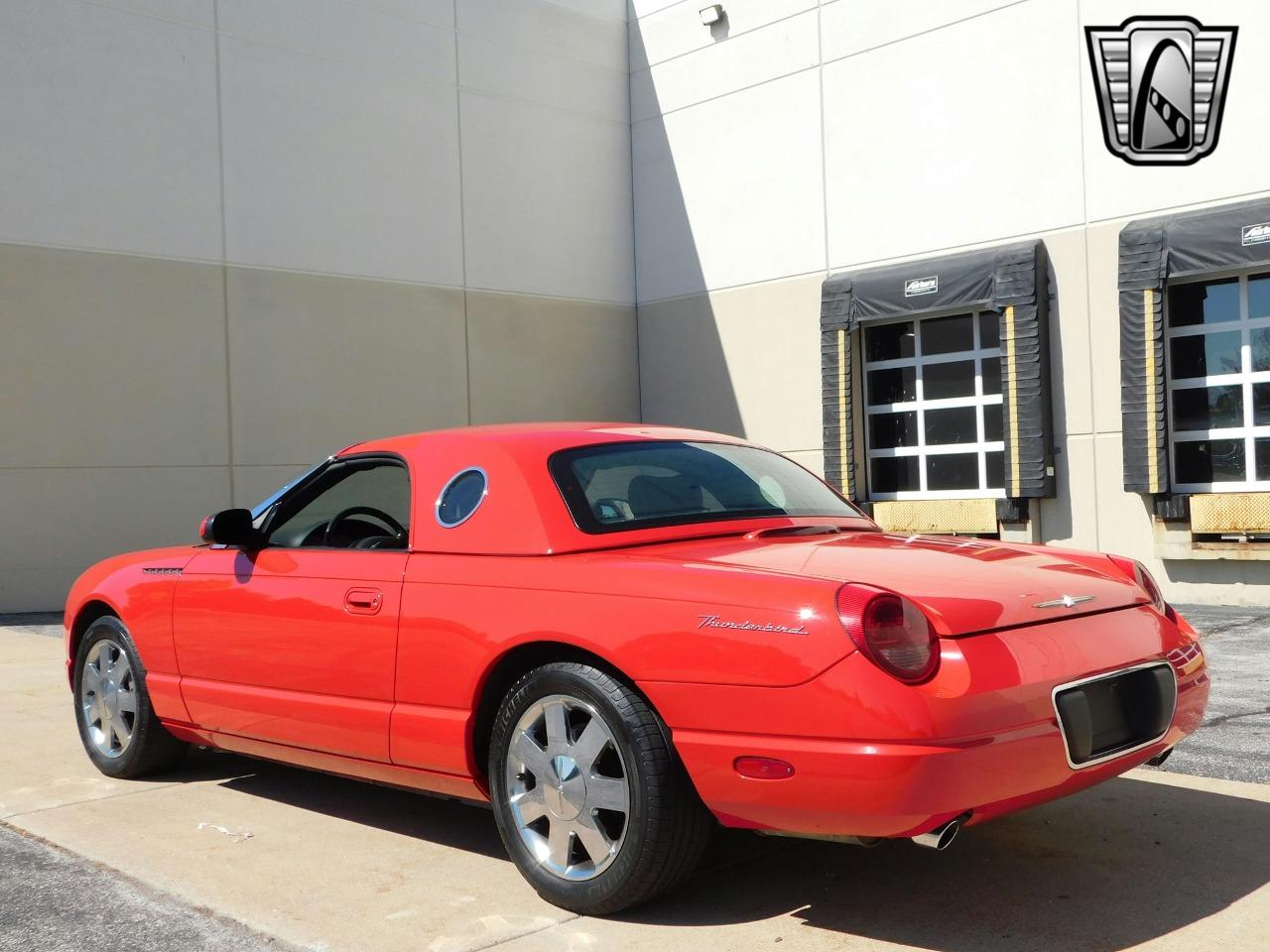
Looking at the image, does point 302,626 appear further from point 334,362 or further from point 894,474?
point 894,474

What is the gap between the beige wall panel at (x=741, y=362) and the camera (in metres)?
15.9

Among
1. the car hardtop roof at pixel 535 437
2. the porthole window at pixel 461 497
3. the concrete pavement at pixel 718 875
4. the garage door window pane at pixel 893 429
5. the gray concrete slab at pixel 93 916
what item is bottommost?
the concrete pavement at pixel 718 875

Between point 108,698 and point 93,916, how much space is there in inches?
79.6

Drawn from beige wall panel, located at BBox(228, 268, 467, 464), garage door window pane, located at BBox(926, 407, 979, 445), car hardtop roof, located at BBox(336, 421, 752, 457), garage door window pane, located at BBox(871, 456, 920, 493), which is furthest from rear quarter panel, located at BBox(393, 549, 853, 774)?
garage door window pane, located at BBox(871, 456, 920, 493)

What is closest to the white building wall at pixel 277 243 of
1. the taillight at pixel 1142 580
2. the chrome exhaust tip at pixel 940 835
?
the taillight at pixel 1142 580

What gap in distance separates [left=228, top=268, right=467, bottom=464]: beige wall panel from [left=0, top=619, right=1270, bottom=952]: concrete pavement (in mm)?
9462

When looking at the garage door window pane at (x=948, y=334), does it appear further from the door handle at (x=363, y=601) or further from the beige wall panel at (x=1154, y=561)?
the door handle at (x=363, y=601)

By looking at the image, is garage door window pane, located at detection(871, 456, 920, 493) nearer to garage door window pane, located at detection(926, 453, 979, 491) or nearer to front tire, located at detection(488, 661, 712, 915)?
garage door window pane, located at detection(926, 453, 979, 491)

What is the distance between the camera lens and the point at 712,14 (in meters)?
16.7

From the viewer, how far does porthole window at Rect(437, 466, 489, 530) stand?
14.1ft

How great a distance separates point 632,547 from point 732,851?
1119 millimetres

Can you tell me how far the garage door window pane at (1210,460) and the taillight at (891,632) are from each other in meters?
10.5

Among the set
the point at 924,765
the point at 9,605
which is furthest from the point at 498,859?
the point at 9,605

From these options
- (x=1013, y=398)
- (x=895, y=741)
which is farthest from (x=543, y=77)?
(x=895, y=741)
